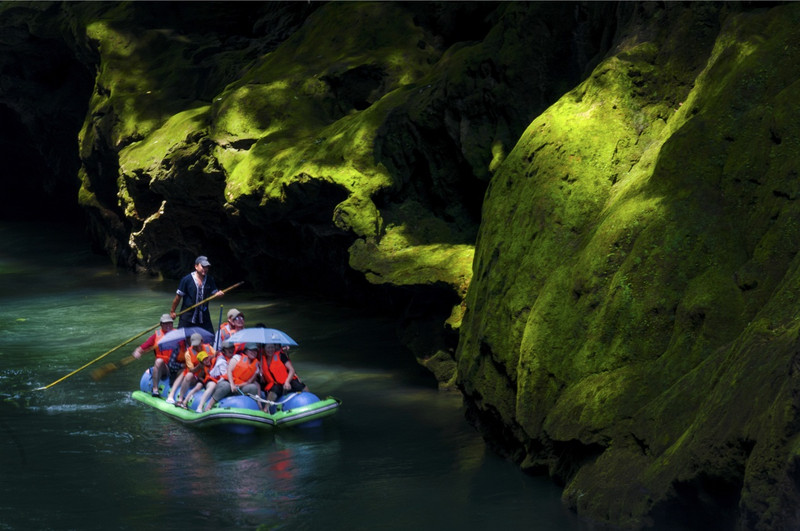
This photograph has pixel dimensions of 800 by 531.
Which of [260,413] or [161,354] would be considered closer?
[260,413]

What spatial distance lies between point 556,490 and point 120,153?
15766 millimetres

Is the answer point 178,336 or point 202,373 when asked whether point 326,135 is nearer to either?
point 178,336

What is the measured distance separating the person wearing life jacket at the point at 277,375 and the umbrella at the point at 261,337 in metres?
0.19

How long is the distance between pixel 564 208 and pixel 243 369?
426 centimetres

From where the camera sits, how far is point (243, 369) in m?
12.1

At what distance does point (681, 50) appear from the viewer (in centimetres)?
1088

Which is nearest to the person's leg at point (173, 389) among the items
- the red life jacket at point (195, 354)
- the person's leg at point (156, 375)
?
the red life jacket at point (195, 354)

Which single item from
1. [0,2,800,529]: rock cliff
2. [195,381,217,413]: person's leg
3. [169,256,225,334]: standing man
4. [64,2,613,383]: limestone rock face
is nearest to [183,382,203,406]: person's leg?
[195,381,217,413]: person's leg

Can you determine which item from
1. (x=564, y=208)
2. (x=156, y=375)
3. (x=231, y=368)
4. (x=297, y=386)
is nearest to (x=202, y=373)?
(x=156, y=375)

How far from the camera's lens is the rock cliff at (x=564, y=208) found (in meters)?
7.55

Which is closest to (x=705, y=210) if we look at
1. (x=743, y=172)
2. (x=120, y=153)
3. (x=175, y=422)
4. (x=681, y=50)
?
(x=743, y=172)

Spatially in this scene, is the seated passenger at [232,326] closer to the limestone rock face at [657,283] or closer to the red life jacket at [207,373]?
the red life jacket at [207,373]

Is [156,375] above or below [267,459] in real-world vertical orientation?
above

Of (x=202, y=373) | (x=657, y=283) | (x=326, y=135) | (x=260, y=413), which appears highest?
(x=326, y=135)
